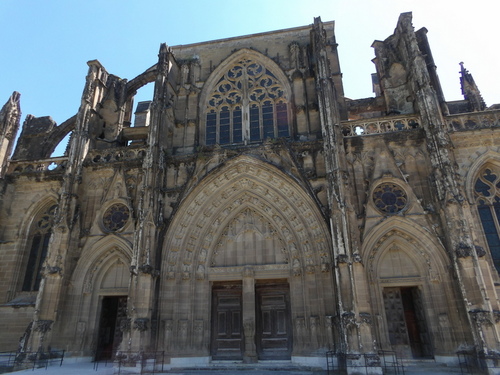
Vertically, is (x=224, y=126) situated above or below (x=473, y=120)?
above

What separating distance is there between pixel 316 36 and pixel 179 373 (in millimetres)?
13080

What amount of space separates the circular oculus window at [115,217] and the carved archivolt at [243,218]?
224cm

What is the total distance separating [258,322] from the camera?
12555mm

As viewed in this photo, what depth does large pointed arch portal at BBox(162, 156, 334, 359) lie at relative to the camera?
1188cm

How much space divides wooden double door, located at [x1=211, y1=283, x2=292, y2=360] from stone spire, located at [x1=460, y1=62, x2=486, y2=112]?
1073 centimetres

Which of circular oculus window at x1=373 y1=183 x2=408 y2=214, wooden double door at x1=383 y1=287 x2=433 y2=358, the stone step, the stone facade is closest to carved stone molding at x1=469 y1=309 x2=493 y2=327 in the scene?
the stone facade

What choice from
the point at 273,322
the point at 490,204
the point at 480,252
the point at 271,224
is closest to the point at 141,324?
the point at 273,322

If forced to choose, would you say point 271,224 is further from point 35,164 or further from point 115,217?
point 35,164

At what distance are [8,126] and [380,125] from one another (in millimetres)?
15814

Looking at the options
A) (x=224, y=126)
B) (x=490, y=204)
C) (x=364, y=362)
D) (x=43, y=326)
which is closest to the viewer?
(x=364, y=362)

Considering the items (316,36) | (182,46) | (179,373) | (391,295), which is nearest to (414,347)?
(391,295)

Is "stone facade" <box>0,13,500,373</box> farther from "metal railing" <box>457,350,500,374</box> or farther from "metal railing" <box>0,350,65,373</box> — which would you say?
"metal railing" <box>0,350,65,373</box>

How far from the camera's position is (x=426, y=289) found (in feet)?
37.2

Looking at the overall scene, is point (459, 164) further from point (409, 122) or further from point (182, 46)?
point (182, 46)
